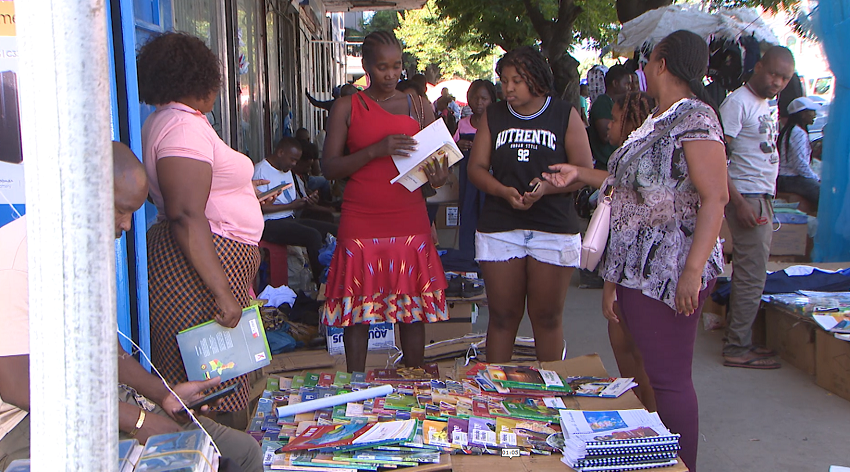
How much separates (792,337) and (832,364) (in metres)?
0.44

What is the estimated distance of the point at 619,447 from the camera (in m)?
2.16

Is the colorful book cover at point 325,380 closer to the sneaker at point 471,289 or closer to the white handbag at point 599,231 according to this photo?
the white handbag at point 599,231

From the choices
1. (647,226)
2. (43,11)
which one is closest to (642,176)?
(647,226)

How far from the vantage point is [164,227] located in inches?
94.0

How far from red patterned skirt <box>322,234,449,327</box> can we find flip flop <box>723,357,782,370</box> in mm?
2199

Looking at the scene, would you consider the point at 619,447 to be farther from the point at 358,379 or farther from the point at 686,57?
the point at 686,57

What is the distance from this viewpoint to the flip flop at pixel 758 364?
14.1 ft

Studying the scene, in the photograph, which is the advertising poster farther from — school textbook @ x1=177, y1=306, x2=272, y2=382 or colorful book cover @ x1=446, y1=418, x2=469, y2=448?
colorful book cover @ x1=446, y1=418, x2=469, y2=448

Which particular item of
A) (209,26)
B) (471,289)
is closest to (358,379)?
(471,289)

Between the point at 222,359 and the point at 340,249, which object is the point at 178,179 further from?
the point at 340,249

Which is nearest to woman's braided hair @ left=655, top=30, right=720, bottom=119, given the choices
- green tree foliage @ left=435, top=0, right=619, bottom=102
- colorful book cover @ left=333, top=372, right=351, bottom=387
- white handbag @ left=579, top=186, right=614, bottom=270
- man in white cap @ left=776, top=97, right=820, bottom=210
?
white handbag @ left=579, top=186, right=614, bottom=270

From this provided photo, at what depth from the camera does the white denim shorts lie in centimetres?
310

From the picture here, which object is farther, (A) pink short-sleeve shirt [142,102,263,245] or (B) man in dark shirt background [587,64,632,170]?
(B) man in dark shirt background [587,64,632,170]

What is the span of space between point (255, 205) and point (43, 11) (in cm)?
168
